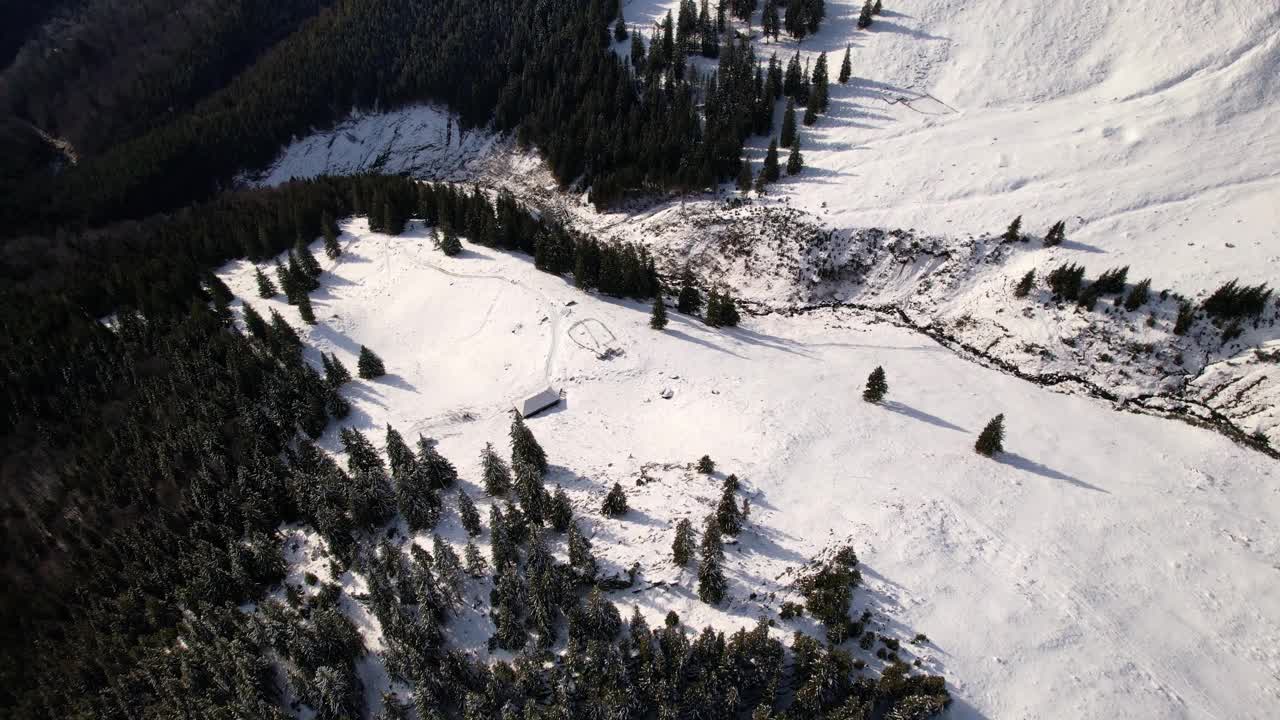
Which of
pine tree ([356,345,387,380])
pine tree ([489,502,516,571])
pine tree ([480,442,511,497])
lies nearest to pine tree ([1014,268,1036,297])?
pine tree ([480,442,511,497])

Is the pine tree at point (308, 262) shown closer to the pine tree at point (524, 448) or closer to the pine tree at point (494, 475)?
the pine tree at point (494, 475)

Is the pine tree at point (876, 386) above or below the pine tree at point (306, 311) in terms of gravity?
above

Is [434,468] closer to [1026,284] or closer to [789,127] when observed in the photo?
[1026,284]

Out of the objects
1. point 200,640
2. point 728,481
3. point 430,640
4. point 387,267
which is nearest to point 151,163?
point 387,267

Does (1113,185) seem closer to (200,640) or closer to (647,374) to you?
(647,374)

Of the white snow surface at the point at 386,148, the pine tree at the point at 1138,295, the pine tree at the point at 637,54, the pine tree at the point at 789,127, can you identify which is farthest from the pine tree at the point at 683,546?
the white snow surface at the point at 386,148

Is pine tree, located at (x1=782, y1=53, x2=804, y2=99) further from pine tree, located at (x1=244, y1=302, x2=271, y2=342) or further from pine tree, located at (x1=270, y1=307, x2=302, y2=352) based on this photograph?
pine tree, located at (x1=244, y1=302, x2=271, y2=342)

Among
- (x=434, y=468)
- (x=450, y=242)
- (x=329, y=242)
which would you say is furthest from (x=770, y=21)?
(x=434, y=468)
